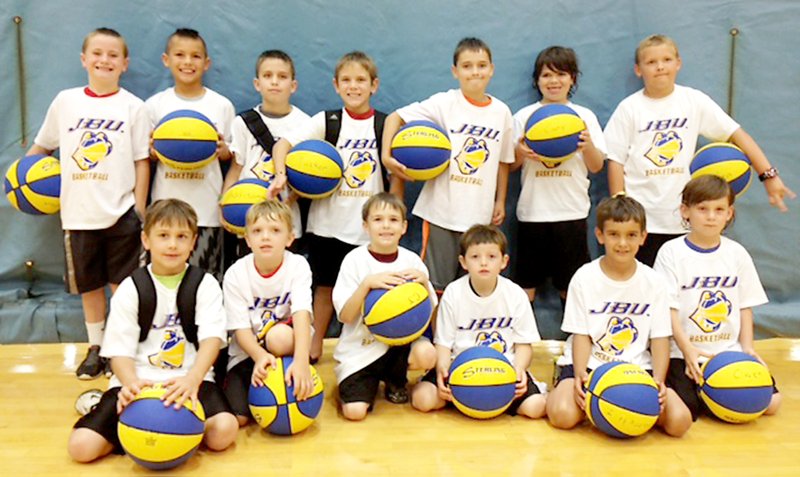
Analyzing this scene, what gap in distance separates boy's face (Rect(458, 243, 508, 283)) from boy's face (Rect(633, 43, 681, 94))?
145 centimetres

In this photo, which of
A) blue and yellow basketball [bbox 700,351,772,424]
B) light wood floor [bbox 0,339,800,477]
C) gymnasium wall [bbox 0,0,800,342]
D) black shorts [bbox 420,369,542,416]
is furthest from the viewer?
gymnasium wall [bbox 0,0,800,342]

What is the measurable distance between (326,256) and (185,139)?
0.92 meters

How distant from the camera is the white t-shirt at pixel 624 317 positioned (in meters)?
2.97

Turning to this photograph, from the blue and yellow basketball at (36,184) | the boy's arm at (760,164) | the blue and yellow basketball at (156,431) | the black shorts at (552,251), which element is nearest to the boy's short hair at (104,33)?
the blue and yellow basketball at (36,184)

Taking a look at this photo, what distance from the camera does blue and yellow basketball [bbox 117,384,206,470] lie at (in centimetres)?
235

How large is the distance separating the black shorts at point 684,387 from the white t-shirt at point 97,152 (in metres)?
2.75

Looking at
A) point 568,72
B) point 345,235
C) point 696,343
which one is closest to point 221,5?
point 345,235

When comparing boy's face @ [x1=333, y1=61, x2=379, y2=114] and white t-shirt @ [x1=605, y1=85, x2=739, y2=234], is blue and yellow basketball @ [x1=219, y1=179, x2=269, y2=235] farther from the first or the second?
white t-shirt @ [x1=605, y1=85, x2=739, y2=234]

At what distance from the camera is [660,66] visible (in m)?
3.69

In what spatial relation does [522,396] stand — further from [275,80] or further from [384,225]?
[275,80]

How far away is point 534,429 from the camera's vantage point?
288cm

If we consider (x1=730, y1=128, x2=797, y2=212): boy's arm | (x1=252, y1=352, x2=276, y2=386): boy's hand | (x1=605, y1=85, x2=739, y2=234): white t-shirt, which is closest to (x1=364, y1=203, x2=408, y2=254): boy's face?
(x1=252, y1=352, x2=276, y2=386): boy's hand

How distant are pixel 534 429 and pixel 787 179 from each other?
2461 mm

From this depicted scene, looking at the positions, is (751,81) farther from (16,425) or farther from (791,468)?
(16,425)
